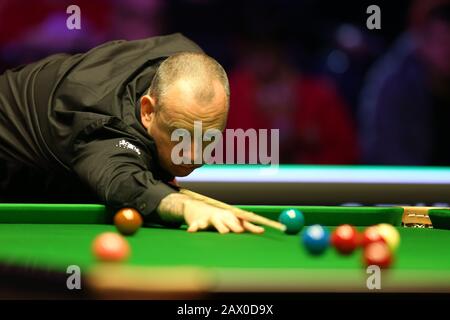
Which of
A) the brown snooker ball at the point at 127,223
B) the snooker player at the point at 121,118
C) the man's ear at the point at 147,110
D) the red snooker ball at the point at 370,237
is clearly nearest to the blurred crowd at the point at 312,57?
the snooker player at the point at 121,118

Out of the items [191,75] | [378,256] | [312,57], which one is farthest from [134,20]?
[378,256]

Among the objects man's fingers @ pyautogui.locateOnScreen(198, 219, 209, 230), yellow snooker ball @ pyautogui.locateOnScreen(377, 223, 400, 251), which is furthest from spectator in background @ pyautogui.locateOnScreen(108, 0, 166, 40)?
yellow snooker ball @ pyautogui.locateOnScreen(377, 223, 400, 251)

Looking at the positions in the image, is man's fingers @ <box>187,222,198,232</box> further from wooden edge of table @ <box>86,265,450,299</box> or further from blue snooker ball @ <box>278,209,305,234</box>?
wooden edge of table @ <box>86,265,450,299</box>

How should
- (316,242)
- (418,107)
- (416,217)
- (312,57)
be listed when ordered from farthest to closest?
(312,57), (418,107), (416,217), (316,242)

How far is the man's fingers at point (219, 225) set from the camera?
2873 millimetres

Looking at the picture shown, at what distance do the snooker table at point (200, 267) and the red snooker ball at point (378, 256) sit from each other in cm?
2

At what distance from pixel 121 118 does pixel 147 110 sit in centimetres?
12

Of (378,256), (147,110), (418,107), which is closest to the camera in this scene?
(378,256)

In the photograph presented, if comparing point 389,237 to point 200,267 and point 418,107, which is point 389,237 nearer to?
point 200,267

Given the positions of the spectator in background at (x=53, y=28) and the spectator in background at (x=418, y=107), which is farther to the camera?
the spectator in background at (x=418, y=107)

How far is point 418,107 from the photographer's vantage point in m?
6.94

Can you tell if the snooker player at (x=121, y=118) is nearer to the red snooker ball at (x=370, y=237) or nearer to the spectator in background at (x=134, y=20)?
the red snooker ball at (x=370, y=237)

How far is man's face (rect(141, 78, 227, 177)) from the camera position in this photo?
11.4ft

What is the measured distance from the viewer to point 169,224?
309 centimetres
